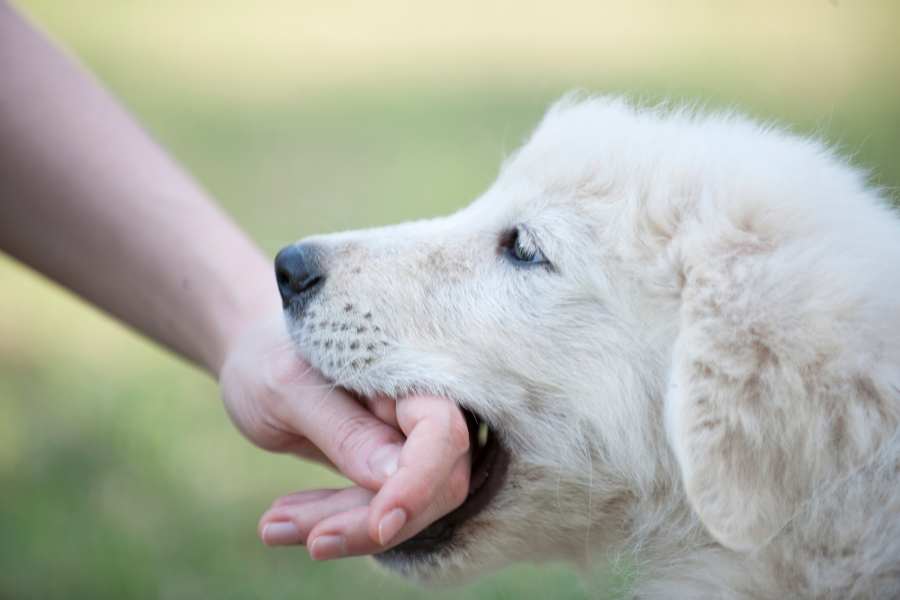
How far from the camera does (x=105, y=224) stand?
138 inches

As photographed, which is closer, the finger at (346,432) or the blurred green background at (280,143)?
the finger at (346,432)

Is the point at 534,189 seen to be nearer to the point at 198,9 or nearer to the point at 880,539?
the point at 880,539

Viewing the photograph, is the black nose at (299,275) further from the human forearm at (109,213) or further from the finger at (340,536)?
the finger at (340,536)

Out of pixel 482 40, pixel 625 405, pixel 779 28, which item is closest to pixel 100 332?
pixel 625 405

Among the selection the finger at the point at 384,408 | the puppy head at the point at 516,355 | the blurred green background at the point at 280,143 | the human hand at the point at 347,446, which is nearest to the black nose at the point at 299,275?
the puppy head at the point at 516,355

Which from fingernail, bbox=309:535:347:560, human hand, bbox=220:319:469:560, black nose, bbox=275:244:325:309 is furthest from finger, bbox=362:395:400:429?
fingernail, bbox=309:535:347:560

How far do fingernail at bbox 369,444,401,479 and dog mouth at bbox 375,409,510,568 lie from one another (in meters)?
0.28

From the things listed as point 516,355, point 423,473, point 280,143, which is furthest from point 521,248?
point 280,143

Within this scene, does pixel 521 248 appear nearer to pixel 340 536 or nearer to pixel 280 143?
pixel 340 536

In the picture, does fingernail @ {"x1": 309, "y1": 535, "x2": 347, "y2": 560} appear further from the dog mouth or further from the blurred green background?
the blurred green background

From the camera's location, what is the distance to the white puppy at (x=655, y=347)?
235cm

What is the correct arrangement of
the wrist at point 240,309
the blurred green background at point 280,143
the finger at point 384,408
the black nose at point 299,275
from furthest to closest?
the blurred green background at point 280,143, the wrist at point 240,309, the black nose at point 299,275, the finger at point 384,408

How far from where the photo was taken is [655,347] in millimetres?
2688

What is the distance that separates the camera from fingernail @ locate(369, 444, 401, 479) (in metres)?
2.53
